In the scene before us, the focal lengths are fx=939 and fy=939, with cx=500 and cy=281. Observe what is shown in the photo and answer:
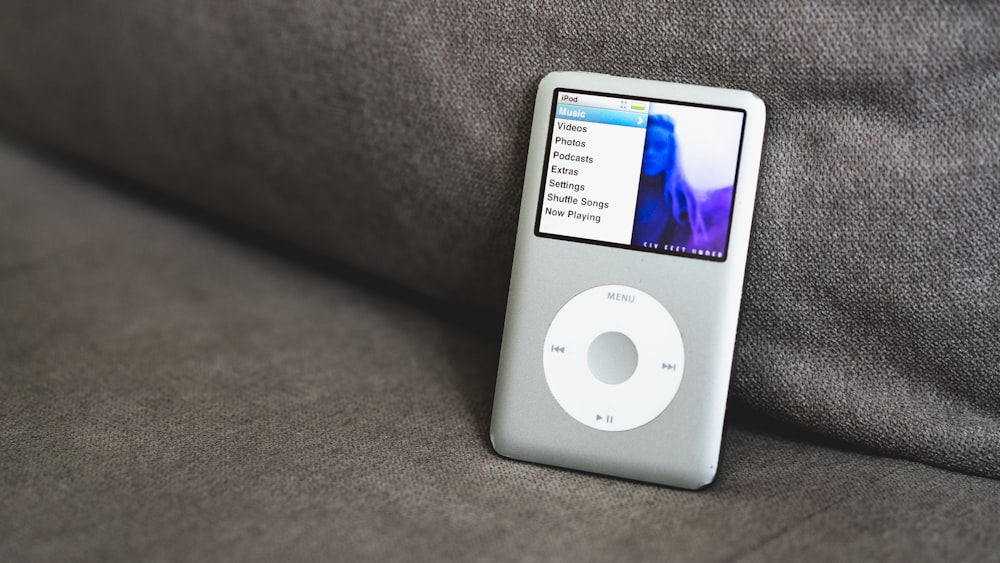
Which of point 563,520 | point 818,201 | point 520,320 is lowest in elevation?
point 563,520

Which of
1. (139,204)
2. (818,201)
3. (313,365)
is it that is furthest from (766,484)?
(139,204)

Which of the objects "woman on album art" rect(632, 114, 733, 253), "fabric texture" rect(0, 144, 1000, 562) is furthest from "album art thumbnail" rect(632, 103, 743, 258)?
"fabric texture" rect(0, 144, 1000, 562)

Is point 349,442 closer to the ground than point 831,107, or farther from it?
closer to the ground

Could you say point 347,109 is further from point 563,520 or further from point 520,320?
point 563,520

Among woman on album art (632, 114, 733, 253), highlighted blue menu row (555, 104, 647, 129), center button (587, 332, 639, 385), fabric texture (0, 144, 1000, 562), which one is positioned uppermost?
highlighted blue menu row (555, 104, 647, 129)

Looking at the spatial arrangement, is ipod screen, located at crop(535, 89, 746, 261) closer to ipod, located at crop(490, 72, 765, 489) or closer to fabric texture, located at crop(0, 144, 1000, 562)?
ipod, located at crop(490, 72, 765, 489)

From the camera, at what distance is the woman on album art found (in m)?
0.59

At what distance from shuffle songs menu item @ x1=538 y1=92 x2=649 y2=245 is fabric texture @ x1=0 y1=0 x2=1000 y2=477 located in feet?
0.12

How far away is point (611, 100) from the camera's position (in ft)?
2.05

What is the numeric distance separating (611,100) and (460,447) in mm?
251

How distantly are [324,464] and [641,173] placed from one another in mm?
276

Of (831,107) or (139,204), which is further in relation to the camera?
(139,204)

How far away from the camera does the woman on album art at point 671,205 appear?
0.59 metres

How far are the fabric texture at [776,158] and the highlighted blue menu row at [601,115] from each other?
0.11ft
